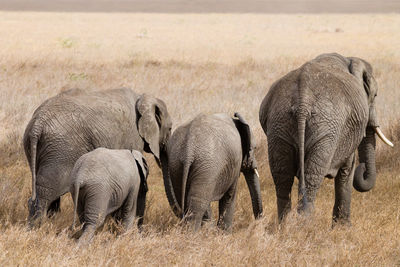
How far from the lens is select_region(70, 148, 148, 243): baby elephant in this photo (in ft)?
18.0

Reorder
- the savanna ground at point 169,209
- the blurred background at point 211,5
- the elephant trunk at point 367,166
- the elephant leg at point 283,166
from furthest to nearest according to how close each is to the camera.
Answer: the blurred background at point 211,5 → the elephant trunk at point 367,166 → the elephant leg at point 283,166 → the savanna ground at point 169,209

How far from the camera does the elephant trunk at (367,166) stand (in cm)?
694

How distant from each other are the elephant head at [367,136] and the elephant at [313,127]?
0.60 feet

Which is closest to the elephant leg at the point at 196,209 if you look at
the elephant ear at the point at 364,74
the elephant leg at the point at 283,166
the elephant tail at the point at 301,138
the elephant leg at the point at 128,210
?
the elephant leg at the point at 128,210

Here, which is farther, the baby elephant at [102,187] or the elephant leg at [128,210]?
the elephant leg at [128,210]

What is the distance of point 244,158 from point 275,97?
79 cm

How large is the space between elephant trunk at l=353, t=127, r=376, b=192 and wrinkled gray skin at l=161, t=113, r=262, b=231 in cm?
133

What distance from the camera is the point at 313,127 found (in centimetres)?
577

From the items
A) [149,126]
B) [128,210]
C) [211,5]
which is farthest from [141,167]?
[211,5]

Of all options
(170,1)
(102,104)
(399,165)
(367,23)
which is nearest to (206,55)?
(399,165)

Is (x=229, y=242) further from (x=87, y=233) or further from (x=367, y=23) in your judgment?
(x=367, y=23)

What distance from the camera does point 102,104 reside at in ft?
22.3

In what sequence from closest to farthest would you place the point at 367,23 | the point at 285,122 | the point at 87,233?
the point at 87,233, the point at 285,122, the point at 367,23

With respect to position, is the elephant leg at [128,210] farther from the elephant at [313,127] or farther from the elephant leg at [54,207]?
the elephant at [313,127]
